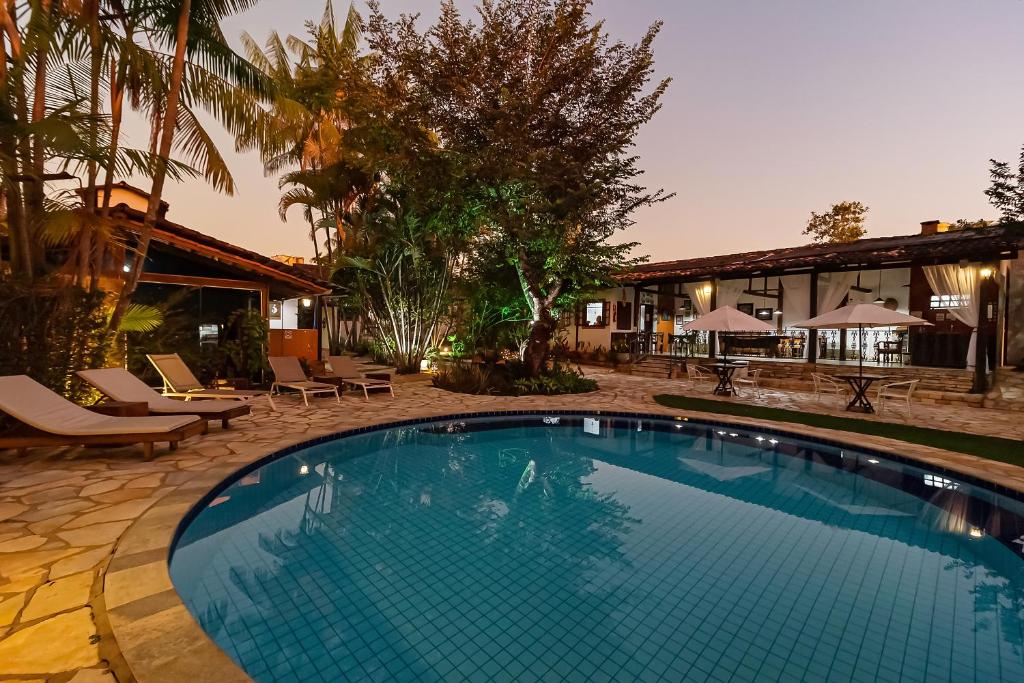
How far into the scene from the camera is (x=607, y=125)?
11.6 metres

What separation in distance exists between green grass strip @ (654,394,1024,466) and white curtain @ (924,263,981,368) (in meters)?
3.52

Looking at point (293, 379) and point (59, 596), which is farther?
point (293, 379)

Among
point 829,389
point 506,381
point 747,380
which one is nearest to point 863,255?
point 829,389

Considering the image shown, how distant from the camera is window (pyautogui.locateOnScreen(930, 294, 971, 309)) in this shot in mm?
12586

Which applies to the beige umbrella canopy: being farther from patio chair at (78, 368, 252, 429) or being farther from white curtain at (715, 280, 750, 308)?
patio chair at (78, 368, 252, 429)

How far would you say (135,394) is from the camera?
609 cm

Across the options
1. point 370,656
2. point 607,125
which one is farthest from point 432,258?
point 370,656

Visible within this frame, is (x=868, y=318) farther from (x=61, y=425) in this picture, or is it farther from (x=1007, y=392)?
(x=61, y=425)

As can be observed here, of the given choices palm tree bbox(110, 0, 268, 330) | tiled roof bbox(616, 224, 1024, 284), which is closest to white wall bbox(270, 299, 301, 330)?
palm tree bbox(110, 0, 268, 330)

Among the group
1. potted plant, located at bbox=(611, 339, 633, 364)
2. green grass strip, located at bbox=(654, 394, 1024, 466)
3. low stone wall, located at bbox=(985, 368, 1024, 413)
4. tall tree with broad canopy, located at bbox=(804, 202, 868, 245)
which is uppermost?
tall tree with broad canopy, located at bbox=(804, 202, 868, 245)

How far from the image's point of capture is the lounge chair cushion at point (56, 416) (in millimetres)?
4590

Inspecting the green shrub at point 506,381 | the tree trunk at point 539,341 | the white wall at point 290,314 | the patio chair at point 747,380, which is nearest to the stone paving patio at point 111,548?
the green shrub at point 506,381

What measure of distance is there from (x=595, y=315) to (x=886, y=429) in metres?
14.8

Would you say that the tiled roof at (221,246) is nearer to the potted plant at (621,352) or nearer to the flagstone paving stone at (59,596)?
the flagstone paving stone at (59,596)
